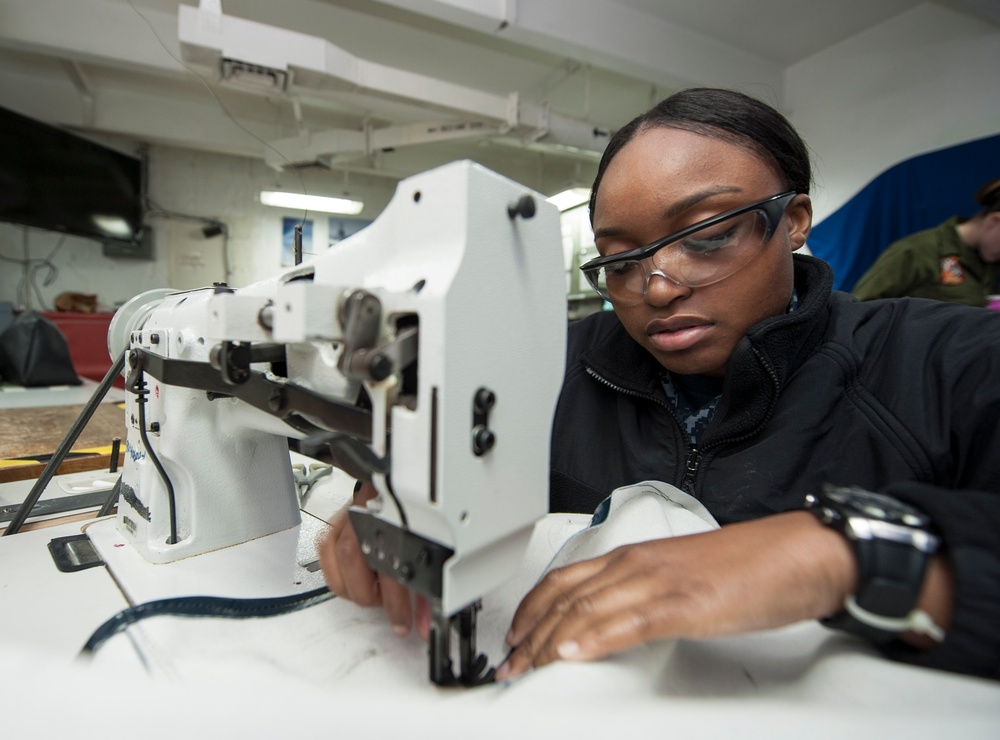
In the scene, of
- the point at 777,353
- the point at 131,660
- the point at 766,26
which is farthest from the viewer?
the point at 766,26

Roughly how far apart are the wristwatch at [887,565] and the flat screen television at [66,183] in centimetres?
535

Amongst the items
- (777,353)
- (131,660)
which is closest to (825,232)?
(777,353)

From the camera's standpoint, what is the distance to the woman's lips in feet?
2.69

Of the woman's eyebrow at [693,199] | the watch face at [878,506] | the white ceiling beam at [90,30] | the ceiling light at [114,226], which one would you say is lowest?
the watch face at [878,506]

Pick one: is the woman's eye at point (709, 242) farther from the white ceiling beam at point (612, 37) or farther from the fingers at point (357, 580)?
the white ceiling beam at point (612, 37)

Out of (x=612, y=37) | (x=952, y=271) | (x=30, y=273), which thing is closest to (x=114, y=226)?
(x=30, y=273)

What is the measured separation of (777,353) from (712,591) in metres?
0.51

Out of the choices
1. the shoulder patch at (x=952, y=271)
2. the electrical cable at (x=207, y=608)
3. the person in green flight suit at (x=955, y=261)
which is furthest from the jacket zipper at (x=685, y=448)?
the shoulder patch at (x=952, y=271)

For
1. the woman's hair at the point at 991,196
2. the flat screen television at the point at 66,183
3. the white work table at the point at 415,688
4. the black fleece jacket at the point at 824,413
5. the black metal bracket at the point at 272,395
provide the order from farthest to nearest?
the flat screen television at the point at 66,183, the woman's hair at the point at 991,196, the black fleece jacket at the point at 824,413, the black metal bracket at the point at 272,395, the white work table at the point at 415,688

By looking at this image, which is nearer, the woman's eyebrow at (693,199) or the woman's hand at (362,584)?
the woman's hand at (362,584)

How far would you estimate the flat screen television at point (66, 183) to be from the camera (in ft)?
12.4

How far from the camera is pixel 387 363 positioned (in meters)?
0.39

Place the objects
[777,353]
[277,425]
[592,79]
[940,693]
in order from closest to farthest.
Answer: [940,693], [277,425], [777,353], [592,79]

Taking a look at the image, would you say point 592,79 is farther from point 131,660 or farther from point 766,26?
point 131,660
